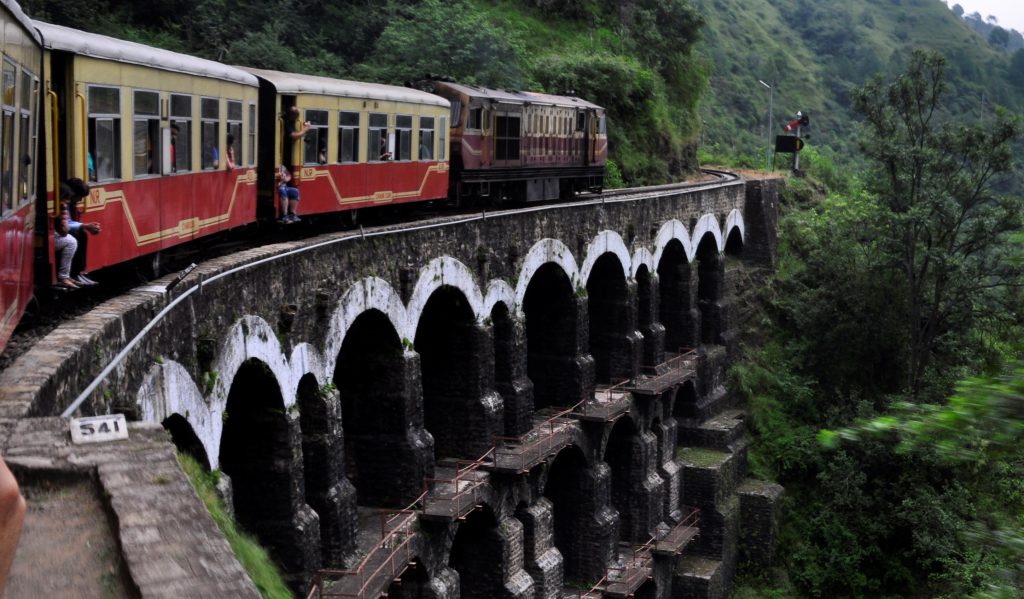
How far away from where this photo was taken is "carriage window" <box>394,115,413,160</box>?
60.1ft

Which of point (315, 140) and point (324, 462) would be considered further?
point (315, 140)

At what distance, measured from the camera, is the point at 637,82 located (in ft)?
124

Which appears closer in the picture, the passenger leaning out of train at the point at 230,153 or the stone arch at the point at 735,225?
the passenger leaning out of train at the point at 230,153

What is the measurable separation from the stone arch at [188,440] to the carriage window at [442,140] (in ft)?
35.5

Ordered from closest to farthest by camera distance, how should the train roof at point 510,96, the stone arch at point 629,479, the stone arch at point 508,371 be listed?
the stone arch at point 508,371, the train roof at point 510,96, the stone arch at point 629,479

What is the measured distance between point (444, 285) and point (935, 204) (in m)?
16.5

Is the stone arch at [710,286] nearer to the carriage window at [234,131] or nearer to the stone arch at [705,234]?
the stone arch at [705,234]

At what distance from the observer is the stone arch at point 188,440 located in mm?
9750

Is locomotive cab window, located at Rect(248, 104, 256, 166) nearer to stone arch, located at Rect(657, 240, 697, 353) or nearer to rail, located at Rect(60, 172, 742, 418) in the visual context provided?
rail, located at Rect(60, 172, 742, 418)

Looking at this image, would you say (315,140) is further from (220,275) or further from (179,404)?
(179,404)

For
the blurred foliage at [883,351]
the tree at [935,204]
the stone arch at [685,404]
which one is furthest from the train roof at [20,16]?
the tree at [935,204]

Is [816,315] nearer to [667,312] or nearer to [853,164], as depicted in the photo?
[667,312]

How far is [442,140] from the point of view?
66.7 feet

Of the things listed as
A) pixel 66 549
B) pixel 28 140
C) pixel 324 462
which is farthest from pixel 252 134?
pixel 66 549
